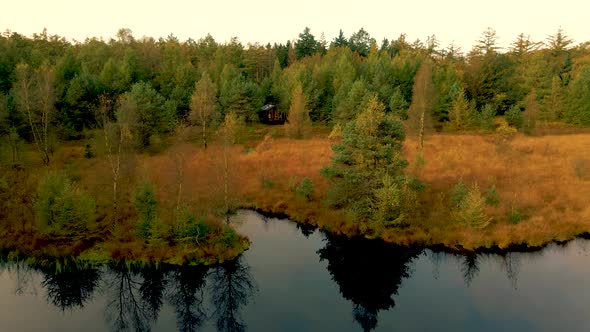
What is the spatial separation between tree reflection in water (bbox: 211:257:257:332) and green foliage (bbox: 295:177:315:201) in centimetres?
1036

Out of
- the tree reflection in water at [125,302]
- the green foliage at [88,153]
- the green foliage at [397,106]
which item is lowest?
the tree reflection in water at [125,302]

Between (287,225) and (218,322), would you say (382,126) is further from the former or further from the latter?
(218,322)

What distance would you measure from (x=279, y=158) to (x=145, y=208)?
22593 mm

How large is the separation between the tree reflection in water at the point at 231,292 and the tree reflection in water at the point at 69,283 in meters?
7.28

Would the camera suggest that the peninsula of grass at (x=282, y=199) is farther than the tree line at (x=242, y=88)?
No

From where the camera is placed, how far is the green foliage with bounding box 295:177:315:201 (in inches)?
1448

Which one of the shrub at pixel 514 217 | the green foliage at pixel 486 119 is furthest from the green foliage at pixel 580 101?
the shrub at pixel 514 217

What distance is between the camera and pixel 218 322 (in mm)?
21984

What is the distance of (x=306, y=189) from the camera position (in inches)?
1447

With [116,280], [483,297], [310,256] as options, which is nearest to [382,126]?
[310,256]

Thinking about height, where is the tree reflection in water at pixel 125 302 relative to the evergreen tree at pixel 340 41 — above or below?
below

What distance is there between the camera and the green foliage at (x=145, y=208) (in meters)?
28.3

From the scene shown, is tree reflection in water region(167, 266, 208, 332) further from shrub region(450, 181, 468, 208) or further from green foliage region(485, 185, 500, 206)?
green foliage region(485, 185, 500, 206)

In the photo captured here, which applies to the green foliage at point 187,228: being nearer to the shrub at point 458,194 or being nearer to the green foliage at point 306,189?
the green foliage at point 306,189
